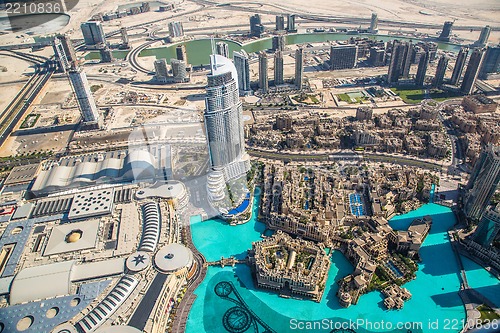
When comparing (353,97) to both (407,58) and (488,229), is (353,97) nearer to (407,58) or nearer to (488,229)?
(407,58)

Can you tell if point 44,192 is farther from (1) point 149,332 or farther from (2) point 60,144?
(1) point 149,332

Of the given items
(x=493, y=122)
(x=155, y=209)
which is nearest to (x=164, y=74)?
(x=155, y=209)

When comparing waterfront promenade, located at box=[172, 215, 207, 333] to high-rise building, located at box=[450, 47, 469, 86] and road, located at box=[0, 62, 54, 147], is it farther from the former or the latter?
high-rise building, located at box=[450, 47, 469, 86]

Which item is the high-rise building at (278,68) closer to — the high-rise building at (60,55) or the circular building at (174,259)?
the circular building at (174,259)

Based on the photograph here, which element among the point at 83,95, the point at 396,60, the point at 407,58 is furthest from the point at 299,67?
the point at 83,95

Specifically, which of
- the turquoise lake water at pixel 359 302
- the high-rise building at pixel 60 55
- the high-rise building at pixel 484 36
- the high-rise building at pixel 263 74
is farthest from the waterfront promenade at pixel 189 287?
the high-rise building at pixel 484 36

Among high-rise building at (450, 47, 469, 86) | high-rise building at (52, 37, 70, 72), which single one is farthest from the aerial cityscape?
high-rise building at (52, 37, 70, 72)
